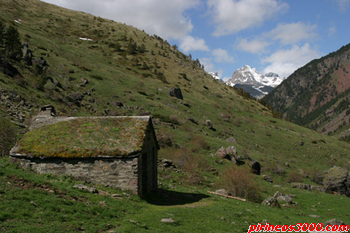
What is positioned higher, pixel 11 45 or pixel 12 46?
pixel 11 45

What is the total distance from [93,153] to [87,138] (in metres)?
1.55

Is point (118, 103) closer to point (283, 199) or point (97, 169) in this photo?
point (283, 199)

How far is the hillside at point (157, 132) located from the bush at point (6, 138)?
4.17 ft

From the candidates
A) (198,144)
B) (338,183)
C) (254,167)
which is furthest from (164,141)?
(338,183)

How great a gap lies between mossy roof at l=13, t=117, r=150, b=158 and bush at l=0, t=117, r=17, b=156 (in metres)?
4.74

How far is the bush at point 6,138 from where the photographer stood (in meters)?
21.6

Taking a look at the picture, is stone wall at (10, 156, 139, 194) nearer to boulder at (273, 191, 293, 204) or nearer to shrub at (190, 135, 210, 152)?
boulder at (273, 191, 293, 204)

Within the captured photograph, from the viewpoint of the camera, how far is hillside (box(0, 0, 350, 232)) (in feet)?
39.8

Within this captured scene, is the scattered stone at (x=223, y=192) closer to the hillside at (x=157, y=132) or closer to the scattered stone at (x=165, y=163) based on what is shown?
the hillside at (x=157, y=132)

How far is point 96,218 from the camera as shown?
11492 mm

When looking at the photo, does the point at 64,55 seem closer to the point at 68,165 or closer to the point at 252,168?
the point at 252,168

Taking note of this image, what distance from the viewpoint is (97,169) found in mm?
16406

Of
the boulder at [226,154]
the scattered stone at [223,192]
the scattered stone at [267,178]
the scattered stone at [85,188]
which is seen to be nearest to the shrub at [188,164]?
the scattered stone at [223,192]

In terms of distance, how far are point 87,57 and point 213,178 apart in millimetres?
56837
